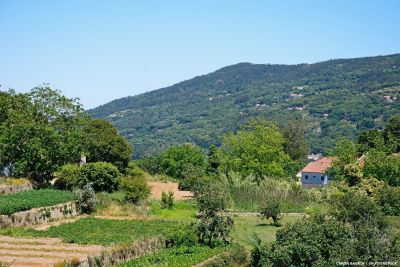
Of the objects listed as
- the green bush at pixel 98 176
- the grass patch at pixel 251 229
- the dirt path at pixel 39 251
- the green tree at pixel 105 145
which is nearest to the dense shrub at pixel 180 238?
the grass patch at pixel 251 229

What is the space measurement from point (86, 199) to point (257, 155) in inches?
787

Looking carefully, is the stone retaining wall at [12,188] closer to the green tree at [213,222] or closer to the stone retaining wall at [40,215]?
the stone retaining wall at [40,215]

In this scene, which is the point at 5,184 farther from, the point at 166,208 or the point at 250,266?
the point at 250,266

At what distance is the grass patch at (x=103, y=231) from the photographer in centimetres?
2631

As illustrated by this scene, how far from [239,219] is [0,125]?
824 inches

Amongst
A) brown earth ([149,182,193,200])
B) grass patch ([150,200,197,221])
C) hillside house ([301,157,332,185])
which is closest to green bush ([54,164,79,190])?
brown earth ([149,182,193,200])

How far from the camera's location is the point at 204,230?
87.8 feet

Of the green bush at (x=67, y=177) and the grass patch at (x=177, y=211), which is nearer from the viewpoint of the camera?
the grass patch at (x=177, y=211)

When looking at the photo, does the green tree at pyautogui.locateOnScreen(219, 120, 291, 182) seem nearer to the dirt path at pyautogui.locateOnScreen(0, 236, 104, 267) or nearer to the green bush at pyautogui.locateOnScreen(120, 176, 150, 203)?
the green bush at pyautogui.locateOnScreen(120, 176, 150, 203)

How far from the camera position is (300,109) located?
6132 inches

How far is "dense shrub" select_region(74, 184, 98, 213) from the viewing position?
1379 inches

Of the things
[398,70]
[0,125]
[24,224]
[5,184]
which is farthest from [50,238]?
[398,70]

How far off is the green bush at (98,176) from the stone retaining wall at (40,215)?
4.40 meters

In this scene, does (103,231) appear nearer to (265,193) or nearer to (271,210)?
(271,210)
